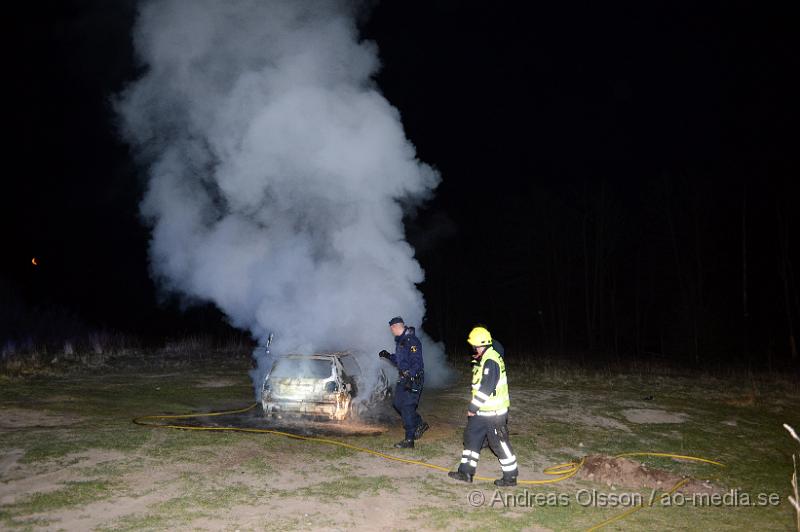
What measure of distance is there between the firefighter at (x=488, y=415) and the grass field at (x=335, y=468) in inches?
12.0

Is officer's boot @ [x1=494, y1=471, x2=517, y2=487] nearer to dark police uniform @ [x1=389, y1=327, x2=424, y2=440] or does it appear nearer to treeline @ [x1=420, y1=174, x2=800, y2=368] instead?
dark police uniform @ [x1=389, y1=327, x2=424, y2=440]

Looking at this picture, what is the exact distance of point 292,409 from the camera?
36.1 feet

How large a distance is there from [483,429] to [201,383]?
11078 millimetres

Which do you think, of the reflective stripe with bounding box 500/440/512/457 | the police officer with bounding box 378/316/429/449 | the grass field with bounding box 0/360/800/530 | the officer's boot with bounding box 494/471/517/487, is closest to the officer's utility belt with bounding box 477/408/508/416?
the reflective stripe with bounding box 500/440/512/457

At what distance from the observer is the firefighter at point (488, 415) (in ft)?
25.7

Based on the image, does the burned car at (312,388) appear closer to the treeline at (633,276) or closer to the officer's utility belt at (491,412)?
the officer's utility belt at (491,412)

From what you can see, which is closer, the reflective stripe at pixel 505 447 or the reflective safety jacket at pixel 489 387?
the reflective safety jacket at pixel 489 387

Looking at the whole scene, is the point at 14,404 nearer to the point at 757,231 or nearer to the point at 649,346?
the point at 757,231

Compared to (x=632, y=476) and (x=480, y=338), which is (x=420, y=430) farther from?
(x=632, y=476)

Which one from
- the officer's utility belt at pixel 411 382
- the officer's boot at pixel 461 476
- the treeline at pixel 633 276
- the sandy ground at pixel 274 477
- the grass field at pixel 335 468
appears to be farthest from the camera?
the treeline at pixel 633 276

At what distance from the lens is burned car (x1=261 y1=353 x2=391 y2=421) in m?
10.9

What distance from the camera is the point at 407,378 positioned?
32.6 ft

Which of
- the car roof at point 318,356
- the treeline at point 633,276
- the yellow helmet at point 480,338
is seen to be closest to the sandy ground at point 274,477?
the car roof at point 318,356

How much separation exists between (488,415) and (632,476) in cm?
228
